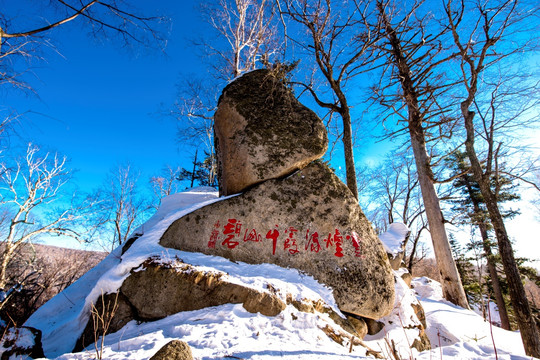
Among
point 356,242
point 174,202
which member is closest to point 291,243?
point 356,242

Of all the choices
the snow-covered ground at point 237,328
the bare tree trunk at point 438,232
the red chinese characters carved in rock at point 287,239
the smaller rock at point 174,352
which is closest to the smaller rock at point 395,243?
the bare tree trunk at point 438,232

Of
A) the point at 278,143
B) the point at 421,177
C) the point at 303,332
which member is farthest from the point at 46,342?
the point at 421,177

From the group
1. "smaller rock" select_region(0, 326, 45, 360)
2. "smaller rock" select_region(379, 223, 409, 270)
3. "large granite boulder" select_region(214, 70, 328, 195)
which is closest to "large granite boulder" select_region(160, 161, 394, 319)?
"large granite boulder" select_region(214, 70, 328, 195)

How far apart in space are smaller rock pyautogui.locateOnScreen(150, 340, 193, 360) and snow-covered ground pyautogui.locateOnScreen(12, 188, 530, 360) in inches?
12.3

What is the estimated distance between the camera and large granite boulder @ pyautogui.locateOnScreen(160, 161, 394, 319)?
3.97 m

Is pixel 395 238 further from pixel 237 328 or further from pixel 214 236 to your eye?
pixel 237 328

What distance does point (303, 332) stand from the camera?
290cm

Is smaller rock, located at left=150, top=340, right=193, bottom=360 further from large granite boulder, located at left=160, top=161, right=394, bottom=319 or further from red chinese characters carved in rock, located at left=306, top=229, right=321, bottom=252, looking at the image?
red chinese characters carved in rock, located at left=306, top=229, right=321, bottom=252

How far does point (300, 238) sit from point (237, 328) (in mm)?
1862

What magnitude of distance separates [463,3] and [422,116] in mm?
2664

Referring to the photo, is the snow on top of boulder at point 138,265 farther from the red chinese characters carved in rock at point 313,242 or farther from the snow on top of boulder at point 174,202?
the snow on top of boulder at point 174,202

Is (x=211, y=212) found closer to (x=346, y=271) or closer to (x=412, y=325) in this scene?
(x=346, y=271)

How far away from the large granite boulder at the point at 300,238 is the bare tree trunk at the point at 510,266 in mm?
2415

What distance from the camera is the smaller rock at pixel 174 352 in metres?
1.85
